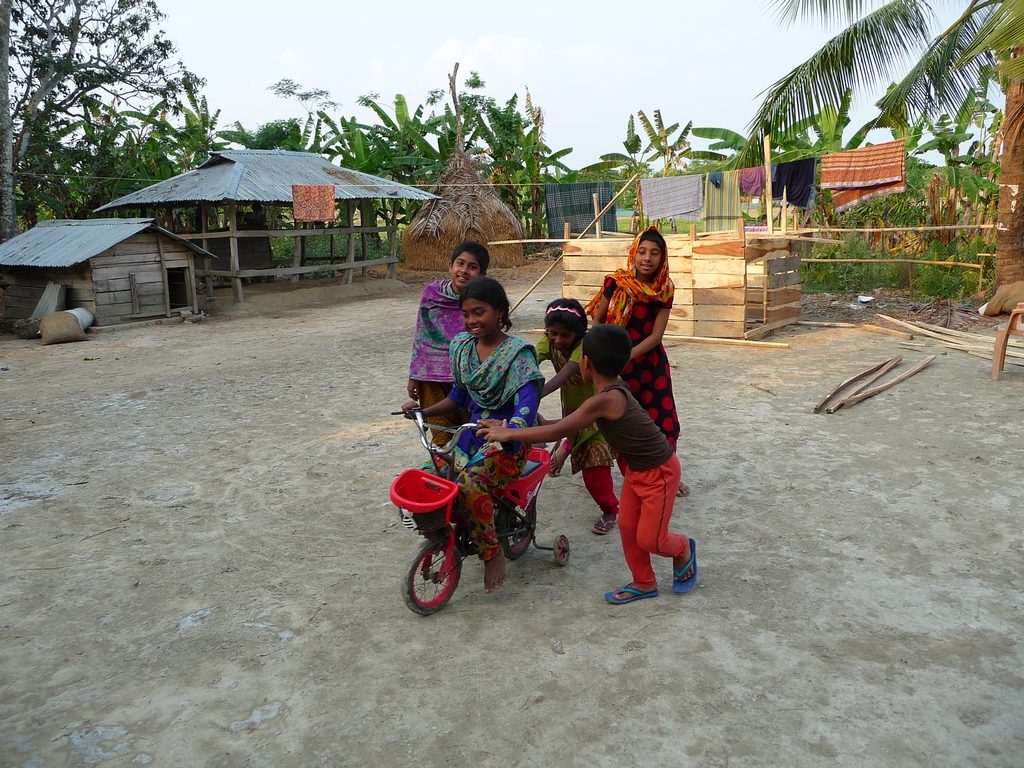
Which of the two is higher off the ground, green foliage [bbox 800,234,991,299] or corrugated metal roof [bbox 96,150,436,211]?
corrugated metal roof [bbox 96,150,436,211]

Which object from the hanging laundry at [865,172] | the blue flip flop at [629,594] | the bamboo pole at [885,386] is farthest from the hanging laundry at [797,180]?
the blue flip flop at [629,594]

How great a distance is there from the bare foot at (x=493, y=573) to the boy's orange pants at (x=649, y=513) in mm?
529

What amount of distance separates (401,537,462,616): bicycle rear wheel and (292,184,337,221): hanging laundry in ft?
42.6

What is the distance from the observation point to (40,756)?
241 centimetres

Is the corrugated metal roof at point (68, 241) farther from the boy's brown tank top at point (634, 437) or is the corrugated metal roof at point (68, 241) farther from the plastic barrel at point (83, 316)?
the boy's brown tank top at point (634, 437)

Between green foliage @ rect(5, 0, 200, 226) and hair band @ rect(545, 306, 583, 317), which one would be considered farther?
green foliage @ rect(5, 0, 200, 226)

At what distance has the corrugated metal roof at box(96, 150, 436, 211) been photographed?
1441 cm

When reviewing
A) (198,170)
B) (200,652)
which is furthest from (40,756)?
(198,170)

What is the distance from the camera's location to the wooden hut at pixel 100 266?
39.5ft

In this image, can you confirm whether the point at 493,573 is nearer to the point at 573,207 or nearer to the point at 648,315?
the point at 648,315

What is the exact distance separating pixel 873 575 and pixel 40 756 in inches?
125

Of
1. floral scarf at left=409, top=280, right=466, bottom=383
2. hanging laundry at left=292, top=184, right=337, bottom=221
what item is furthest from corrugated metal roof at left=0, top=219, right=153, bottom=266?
floral scarf at left=409, top=280, right=466, bottom=383

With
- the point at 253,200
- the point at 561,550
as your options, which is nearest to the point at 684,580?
the point at 561,550

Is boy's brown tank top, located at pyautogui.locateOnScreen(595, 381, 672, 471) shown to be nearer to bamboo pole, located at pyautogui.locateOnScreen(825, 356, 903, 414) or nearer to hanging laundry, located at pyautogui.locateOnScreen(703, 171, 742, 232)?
bamboo pole, located at pyautogui.locateOnScreen(825, 356, 903, 414)
